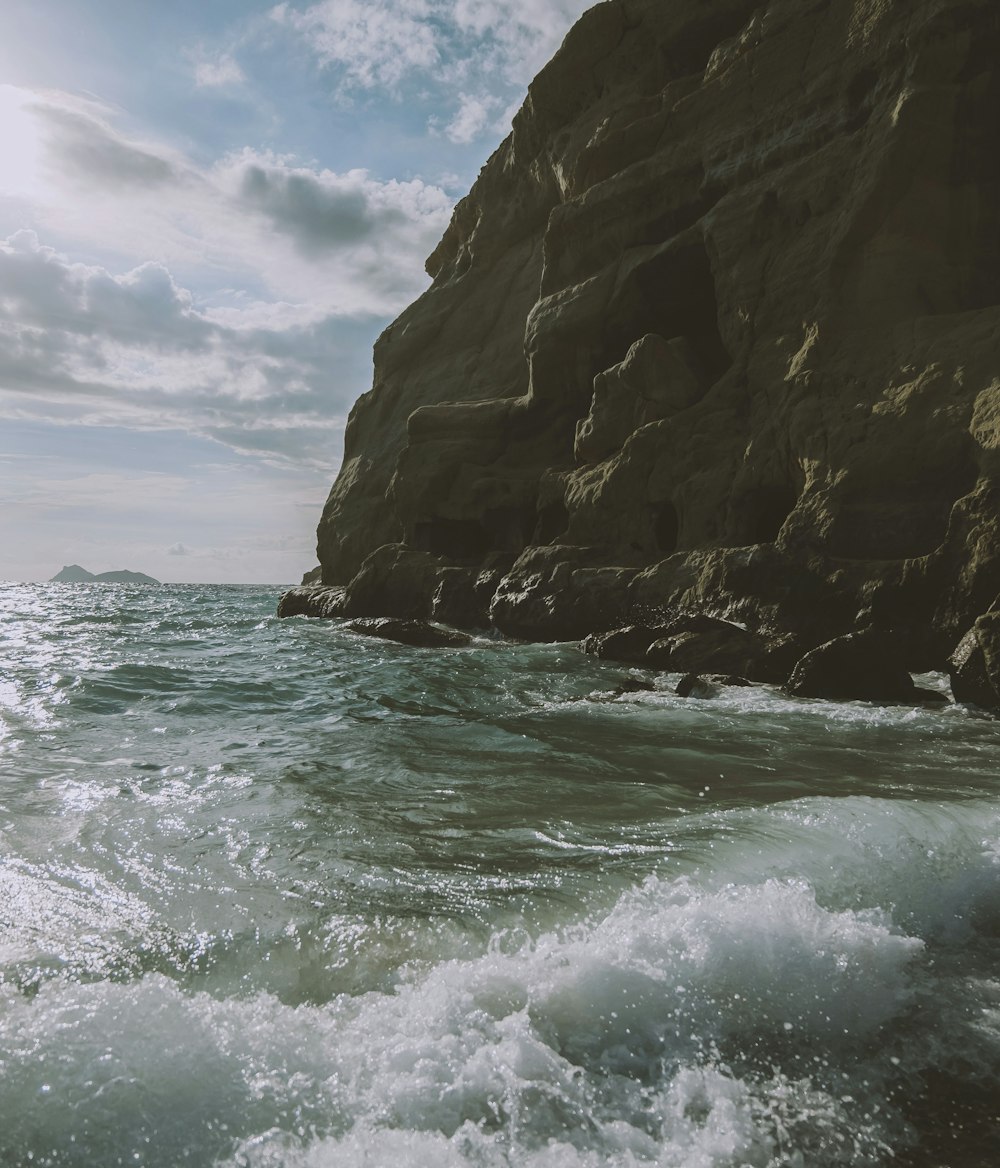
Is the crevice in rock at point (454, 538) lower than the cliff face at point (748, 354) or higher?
lower

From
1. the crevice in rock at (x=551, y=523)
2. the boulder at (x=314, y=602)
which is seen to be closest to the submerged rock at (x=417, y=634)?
the crevice in rock at (x=551, y=523)

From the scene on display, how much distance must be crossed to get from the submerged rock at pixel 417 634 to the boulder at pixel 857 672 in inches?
420

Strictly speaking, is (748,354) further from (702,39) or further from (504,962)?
(504,962)

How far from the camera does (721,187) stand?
20.5m

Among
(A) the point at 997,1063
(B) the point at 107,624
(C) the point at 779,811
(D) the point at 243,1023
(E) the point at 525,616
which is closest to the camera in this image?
(A) the point at 997,1063

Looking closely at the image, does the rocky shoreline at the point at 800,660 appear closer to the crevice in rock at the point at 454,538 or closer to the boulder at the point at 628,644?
the boulder at the point at 628,644

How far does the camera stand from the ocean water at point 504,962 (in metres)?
2.74

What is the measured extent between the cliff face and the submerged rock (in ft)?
4.38

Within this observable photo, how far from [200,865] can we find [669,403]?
18.3 meters

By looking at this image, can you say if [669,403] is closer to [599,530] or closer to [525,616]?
[599,530]

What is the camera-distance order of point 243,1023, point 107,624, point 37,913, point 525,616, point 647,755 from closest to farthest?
point 243,1023
point 37,913
point 647,755
point 525,616
point 107,624

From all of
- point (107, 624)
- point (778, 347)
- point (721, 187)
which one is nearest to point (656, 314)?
point (721, 187)

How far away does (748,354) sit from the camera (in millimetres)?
18938

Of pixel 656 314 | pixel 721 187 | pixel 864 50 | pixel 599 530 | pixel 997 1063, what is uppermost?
pixel 864 50
